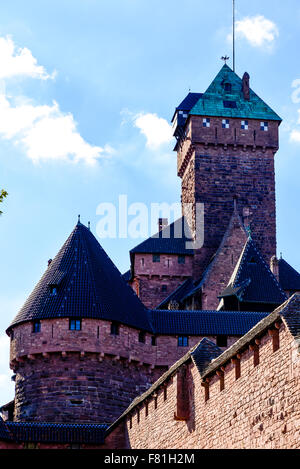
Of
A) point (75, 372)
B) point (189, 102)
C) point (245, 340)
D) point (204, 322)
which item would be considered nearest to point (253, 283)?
point (204, 322)

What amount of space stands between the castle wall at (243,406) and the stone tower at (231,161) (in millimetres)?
29933

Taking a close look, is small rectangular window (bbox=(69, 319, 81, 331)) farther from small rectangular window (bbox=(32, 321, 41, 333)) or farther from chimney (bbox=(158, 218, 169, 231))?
chimney (bbox=(158, 218, 169, 231))

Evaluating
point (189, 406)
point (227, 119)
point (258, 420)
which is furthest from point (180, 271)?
point (258, 420)

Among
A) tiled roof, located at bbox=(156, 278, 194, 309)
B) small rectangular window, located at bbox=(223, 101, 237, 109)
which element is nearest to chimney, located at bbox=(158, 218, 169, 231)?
tiled roof, located at bbox=(156, 278, 194, 309)

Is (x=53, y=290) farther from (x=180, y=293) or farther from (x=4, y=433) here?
(x=180, y=293)

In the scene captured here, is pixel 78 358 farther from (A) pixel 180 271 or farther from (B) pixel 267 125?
→ (B) pixel 267 125

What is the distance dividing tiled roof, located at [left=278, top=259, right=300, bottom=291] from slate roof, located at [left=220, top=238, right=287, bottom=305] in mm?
3897

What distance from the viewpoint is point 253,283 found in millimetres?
42969

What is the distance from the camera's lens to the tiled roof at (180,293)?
48.9m

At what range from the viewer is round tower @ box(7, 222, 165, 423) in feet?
113

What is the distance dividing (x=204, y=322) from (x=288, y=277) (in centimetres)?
1151

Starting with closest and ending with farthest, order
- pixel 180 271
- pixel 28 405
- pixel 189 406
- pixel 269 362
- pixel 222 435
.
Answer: pixel 269 362 → pixel 222 435 → pixel 189 406 → pixel 28 405 → pixel 180 271

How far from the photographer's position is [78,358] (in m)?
35.2

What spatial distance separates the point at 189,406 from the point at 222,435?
2.51 meters
